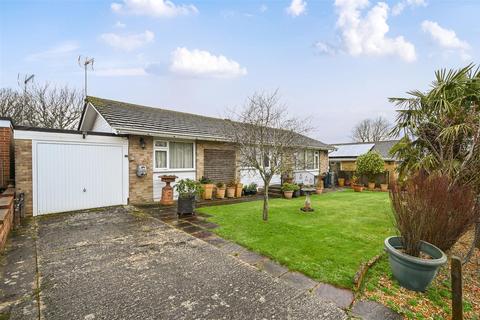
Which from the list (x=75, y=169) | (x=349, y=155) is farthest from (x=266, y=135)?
(x=349, y=155)

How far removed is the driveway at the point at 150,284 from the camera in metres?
2.48

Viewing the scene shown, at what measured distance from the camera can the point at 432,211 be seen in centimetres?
343

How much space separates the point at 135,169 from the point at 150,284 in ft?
20.3

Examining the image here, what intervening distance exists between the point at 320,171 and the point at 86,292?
52.7ft

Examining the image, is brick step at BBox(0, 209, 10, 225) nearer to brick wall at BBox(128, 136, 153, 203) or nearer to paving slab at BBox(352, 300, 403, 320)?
brick wall at BBox(128, 136, 153, 203)

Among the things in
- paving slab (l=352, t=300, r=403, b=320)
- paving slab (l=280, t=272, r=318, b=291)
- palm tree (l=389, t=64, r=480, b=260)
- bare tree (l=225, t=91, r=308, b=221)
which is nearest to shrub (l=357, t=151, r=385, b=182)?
palm tree (l=389, t=64, r=480, b=260)

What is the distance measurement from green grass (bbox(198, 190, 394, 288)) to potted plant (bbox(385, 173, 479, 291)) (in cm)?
69

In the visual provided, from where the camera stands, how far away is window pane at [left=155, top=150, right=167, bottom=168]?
9088 mm

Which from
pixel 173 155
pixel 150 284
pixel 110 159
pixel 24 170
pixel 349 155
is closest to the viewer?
pixel 150 284

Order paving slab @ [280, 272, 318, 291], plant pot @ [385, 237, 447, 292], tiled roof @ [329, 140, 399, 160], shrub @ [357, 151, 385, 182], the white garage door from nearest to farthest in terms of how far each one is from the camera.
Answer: plant pot @ [385, 237, 447, 292]
paving slab @ [280, 272, 318, 291]
the white garage door
shrub @ [357, 151, 385, 182]
tiled roof @ [329, 140, 399, 160]

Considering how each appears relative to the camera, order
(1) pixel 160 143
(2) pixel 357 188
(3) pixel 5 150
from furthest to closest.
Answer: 1. (2) pixel 357 188
2. (1) pixel 160 143
3. (3) pixel 5 150

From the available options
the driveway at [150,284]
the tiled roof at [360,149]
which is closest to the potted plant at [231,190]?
the driveway at [150,284]

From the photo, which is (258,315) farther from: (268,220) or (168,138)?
(168,138)

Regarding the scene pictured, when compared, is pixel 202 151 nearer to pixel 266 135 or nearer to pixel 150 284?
pixel 266 135
